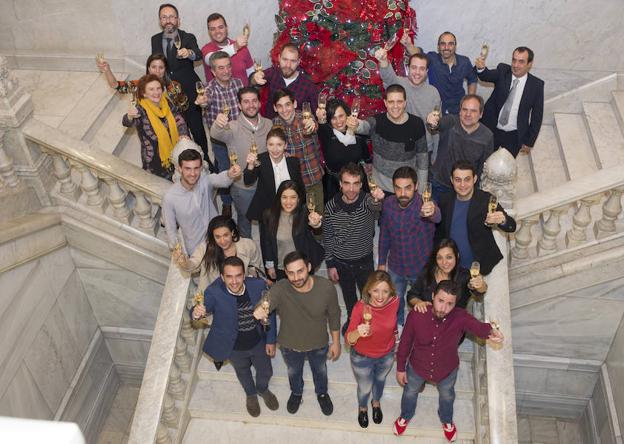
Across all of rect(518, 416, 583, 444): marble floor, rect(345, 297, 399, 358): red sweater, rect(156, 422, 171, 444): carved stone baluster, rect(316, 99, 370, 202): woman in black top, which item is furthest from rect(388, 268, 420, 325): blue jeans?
rect(518, 416, 583, 444): marble floor

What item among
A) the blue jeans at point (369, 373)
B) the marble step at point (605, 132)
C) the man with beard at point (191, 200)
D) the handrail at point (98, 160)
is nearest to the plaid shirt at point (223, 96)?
the man with beard at point (191, 200)

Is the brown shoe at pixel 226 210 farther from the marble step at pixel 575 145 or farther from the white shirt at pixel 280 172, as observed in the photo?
the marble step at pixel 575 145

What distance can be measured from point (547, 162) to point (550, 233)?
1.86m

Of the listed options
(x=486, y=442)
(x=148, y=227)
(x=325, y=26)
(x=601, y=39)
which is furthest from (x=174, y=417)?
(x=601, y=39)

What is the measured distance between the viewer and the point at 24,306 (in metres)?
6.55

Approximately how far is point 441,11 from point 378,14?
1.70 meters

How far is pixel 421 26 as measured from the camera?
820cm

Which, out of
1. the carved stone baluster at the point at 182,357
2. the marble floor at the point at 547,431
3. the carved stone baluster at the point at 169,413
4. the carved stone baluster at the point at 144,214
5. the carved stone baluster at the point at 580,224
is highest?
the carved stone baluster at the point at 580,224

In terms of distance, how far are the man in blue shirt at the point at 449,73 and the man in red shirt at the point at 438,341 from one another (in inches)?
101

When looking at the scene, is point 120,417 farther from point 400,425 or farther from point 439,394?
point 439,394

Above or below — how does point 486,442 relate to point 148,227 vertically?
below

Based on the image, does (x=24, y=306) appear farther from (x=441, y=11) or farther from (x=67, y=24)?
(x=441, y=11)

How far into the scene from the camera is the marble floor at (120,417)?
8.34m

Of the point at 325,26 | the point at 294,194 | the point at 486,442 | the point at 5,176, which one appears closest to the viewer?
the point at 294,194
